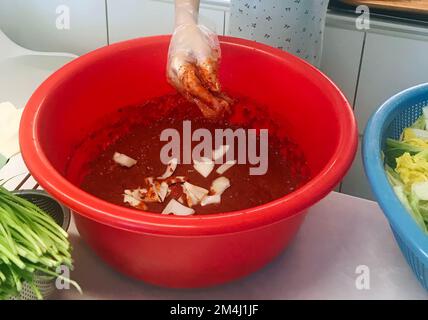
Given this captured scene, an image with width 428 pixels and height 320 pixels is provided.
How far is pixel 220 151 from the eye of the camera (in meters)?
0.97

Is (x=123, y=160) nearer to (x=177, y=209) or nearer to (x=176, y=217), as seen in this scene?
(x=177, y=209)

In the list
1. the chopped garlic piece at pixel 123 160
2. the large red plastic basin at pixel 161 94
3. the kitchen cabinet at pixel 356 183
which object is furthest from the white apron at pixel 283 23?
the kitchen cabinet at pixel 356 183

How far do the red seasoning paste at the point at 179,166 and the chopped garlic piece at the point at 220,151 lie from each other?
22 mm

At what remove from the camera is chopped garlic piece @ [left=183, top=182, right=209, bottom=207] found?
87 cm

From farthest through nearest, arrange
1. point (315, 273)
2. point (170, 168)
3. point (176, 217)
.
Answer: point (170, 168), point (315, 273), point (176, 217)

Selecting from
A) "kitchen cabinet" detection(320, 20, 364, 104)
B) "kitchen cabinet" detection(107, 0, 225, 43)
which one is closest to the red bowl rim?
"kitchen cabinet" detection(320, 20, 364, 104)

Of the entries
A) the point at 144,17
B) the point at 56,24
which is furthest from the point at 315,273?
the point at 56,24

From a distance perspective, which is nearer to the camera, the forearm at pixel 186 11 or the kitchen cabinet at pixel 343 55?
the forearm at pixel 186 11

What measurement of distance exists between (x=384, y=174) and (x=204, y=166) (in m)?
0.31

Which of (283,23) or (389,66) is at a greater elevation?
(283,23)

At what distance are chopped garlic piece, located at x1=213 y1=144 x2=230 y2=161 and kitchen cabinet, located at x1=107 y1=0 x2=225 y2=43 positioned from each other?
0.48 meters

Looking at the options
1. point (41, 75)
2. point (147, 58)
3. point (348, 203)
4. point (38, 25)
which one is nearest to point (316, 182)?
point (348, 203)

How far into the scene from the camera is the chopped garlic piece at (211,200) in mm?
872

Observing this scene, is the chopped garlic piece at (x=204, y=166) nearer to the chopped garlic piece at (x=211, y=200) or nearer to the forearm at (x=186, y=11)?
the chopped garlic piece at (x=211, y=200)
